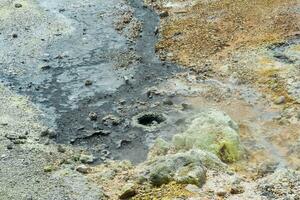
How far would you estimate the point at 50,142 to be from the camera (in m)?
23.0

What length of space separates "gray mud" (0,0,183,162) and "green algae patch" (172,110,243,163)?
1864 millimetres

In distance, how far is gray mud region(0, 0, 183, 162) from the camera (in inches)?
946

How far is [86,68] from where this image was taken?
1171 inches

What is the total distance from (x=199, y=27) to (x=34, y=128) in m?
12.4

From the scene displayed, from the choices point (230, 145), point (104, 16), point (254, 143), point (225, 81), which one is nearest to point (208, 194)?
point (230, 145)

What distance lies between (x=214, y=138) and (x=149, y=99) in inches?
232

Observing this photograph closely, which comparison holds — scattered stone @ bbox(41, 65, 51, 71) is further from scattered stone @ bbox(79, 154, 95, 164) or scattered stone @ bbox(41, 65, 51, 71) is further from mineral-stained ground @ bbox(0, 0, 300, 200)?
scattered stone @ bbox(79, 154, 95, 164)

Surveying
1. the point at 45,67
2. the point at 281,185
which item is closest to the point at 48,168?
the point at 281,185

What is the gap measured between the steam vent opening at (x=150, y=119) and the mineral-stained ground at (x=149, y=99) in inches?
1.9

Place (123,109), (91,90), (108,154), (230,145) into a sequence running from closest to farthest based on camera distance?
(230,145)
(108,154)
(123,109)
(91,90)

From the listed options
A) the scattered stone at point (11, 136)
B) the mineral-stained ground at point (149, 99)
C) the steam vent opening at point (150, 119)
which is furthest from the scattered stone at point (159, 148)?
the scattered stone at point (11, 136)

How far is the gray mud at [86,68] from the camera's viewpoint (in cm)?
2403

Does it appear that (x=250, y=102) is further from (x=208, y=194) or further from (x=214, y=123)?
(x=208, y=194)

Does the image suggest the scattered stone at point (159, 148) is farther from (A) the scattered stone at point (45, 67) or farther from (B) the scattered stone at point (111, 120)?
(A) the scattered stone at point (45, 67)
